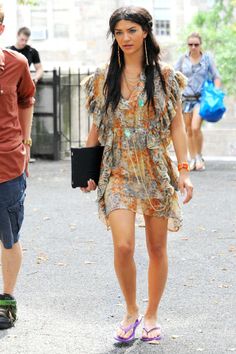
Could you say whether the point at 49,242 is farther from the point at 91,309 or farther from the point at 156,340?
the point at 156,340

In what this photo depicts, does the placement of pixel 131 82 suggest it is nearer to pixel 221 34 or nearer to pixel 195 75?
pixel 195 75

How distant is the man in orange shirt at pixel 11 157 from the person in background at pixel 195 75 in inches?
307

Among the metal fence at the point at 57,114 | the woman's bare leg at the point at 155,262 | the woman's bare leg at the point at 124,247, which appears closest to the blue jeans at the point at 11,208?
the woman's bare leg at the point at 124,247

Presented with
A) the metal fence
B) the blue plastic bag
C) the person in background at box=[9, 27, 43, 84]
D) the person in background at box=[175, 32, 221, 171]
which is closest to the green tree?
the metal fence

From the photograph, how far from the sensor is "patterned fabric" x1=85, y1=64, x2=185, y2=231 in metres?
5.82

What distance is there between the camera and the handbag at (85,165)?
5.90 metres

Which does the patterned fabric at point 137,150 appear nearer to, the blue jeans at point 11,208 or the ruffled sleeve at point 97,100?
the ruffled sleeve at point 97,100

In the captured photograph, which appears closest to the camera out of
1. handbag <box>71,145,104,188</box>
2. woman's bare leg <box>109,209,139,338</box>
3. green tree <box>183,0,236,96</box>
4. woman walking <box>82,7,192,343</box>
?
woman's bare leg <box>109,209,139,338</box>

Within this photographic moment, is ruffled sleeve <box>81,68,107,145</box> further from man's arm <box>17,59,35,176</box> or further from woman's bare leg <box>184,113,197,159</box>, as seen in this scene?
woman's bare leg <box>184,113,197,159</box>

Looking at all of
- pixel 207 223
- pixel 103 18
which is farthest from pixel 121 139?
pixel 103 18

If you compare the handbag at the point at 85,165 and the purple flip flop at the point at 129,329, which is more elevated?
the handbag at the point at 85,165

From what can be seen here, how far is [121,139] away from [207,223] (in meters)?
4.48

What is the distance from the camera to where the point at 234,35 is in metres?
37.3

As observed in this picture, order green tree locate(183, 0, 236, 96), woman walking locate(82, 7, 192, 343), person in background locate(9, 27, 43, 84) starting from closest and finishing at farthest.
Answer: woman walking locate(82, 7, 192, 343), person in background locate(9, 27, 43, 84), green tree locate(183, 0, 236, 96)
